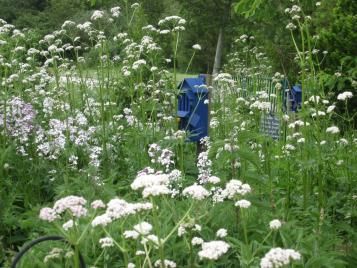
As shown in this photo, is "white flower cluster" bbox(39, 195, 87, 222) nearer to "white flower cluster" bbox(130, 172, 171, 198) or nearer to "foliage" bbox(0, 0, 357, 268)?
"foliage" bbox(0, 0, 357, 268)

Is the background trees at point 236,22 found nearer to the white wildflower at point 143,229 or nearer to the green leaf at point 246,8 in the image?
the green leaf at point 246,8

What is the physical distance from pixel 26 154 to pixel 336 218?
8.45 ft

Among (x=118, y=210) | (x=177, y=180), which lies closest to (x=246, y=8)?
(x=177, y=180)

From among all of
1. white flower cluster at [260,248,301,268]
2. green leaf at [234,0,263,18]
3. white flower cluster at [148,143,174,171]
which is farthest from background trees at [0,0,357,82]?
white flower cluster at [260,248,301,268]

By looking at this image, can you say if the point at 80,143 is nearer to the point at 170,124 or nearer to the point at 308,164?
the point at 170,124

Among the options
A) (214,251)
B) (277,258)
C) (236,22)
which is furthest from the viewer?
(236,22)

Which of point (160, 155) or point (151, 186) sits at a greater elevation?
point (151, 186)

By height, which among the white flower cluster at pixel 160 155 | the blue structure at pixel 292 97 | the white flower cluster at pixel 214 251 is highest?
the white flower cluster at pixel 214 251

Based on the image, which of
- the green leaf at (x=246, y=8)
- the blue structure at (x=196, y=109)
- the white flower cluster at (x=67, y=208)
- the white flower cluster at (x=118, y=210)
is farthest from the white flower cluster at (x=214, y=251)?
the blue structure at (x=196, y=109)

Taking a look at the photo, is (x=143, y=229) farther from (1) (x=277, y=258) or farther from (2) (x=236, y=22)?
(2) (x=236, y=22)

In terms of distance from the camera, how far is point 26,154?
4.82 m

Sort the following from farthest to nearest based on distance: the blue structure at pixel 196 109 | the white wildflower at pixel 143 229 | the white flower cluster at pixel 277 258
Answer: the blue structure at pixel 196 109
the white wildflower at pixel 143 229
the white flower cluster at pixel 277 258

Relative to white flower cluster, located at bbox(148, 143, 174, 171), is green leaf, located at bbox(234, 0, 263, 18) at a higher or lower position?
higher

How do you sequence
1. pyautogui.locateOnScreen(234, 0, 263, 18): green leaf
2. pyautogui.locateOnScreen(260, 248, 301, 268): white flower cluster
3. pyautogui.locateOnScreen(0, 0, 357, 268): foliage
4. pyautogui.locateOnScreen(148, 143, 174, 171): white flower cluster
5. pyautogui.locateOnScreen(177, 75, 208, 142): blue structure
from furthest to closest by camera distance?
pyautogui.locateOnScreen(177, 75, 208, 142): blue structure < pyautogui.locateOnScreen(234, 0, 263, 18): green leaf < pyautogui.locateOnScreen(148, 143, 174, 171): white flower cluster < pyautogui.locateOnScreen(0, 0, 357, 268): foliage < pyautogui.locateOnScreen(260, 248, 301, 268): white flower cluster
